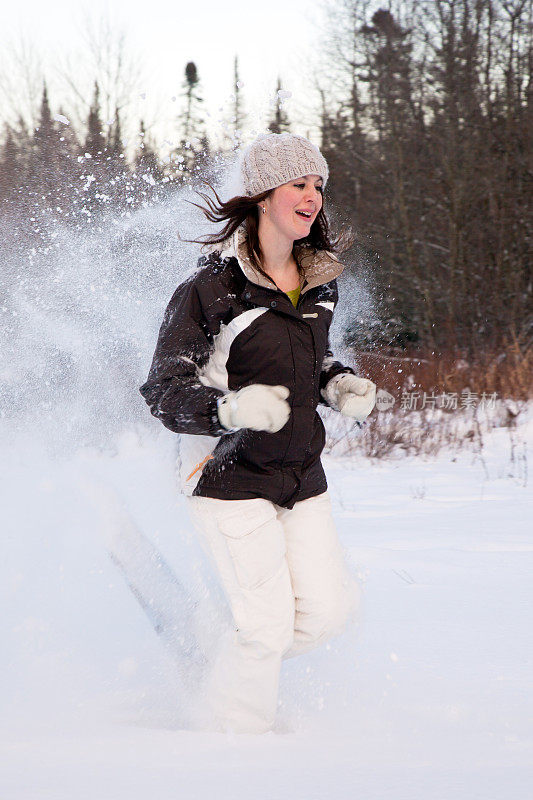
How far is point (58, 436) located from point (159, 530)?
304 cm

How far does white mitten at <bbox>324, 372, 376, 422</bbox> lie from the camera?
245cm

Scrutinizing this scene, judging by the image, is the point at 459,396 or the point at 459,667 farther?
the point at 459,396

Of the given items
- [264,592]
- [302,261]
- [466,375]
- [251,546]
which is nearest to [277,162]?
[302,261]

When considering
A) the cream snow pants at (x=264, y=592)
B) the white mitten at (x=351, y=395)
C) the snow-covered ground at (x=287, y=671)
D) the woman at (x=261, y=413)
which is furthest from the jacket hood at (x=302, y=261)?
the snow-covered ground at (x=287, y=671)

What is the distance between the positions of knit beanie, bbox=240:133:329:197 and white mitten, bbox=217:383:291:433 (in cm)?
64

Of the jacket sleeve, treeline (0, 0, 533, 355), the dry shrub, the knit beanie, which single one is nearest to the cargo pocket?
the jacket sleeve

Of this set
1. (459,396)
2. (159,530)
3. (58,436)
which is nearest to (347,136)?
(459,396)

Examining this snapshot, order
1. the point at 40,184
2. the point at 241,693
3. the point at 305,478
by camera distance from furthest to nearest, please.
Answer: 1. the point at 40,184
2. the point at 305,478
3. the point at 241,693

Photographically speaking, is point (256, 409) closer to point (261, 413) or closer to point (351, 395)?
point (261, 413)

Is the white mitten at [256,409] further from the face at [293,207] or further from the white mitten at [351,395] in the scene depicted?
the face at [293,207]

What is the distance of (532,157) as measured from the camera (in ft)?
43.8

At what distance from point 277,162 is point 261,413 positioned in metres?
0.77

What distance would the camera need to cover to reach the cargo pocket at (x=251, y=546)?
7.48ft

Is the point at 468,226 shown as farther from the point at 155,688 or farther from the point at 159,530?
the point at 155,688
